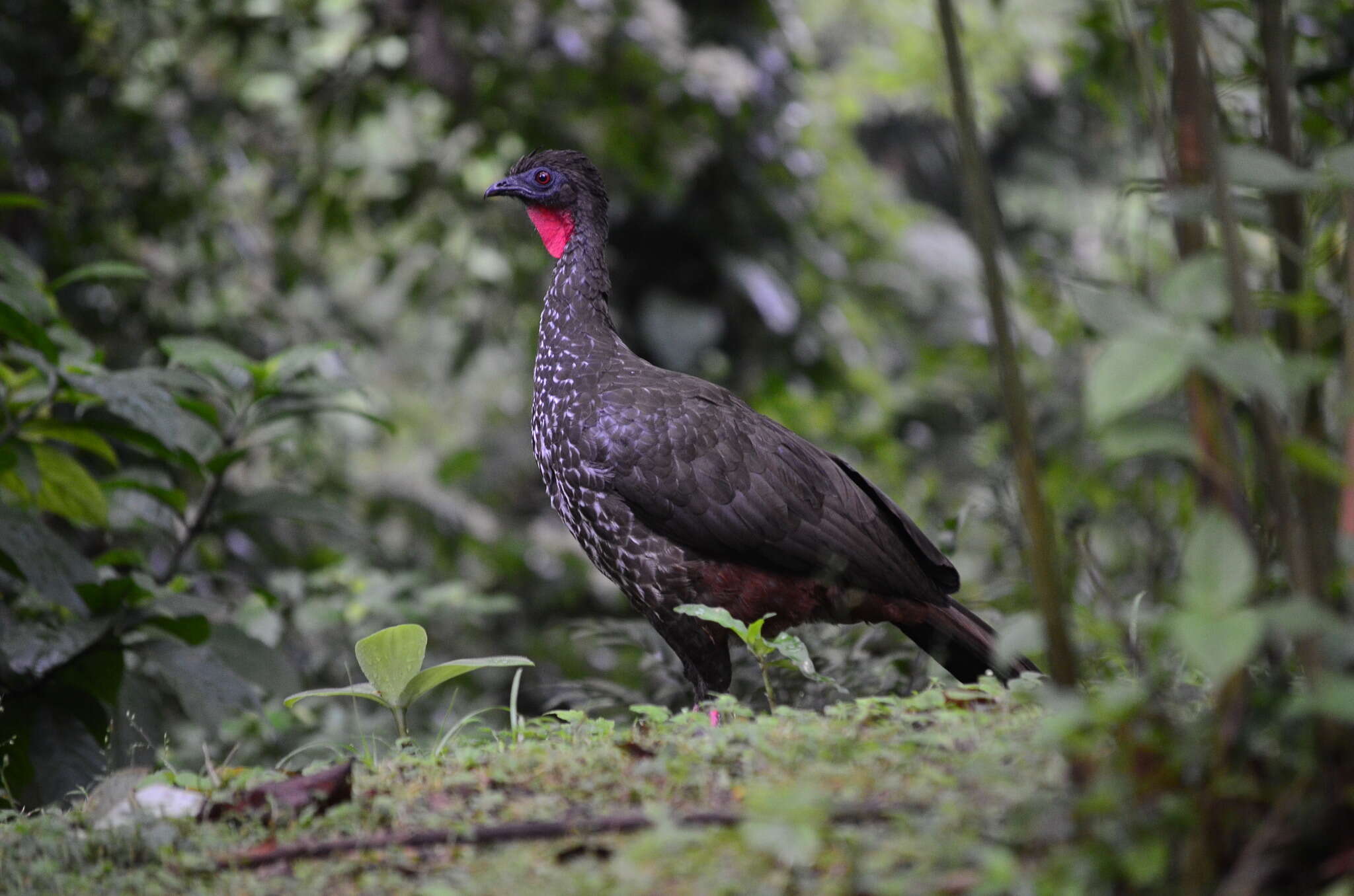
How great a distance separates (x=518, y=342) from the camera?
8070 mm

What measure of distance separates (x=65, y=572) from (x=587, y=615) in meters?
4.49

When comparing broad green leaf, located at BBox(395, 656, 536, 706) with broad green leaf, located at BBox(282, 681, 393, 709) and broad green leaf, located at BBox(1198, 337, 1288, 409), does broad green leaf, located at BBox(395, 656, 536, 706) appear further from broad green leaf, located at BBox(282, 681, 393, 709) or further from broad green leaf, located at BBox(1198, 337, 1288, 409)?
broad green leaf, located at BBox(1198, 337, 1288, 409)

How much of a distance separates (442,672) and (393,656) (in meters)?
0.12

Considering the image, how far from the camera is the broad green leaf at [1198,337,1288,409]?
4.43 feet

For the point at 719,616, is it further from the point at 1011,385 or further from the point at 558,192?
the point at 558,192

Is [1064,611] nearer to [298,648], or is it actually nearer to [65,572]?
[65,572]

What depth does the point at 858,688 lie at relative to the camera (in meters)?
3.70

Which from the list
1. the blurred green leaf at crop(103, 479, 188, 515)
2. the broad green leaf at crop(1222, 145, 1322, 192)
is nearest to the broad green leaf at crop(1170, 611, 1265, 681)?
the broad green leaf at crop(1222, 145, 1322, 192)

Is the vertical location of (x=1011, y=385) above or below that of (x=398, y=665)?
above

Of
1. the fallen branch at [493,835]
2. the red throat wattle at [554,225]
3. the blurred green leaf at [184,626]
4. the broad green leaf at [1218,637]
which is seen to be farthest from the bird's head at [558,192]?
the broad green leaf at [1218,637]

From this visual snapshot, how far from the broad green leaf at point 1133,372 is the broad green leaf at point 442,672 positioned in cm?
160

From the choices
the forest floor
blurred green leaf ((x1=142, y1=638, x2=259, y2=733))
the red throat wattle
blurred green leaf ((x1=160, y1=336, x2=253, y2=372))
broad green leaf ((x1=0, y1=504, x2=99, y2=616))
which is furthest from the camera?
the red throat wattle

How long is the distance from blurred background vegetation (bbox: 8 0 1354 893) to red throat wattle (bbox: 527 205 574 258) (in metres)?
→ 0.82

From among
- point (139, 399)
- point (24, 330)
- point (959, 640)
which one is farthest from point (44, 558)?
point (959, 640)
